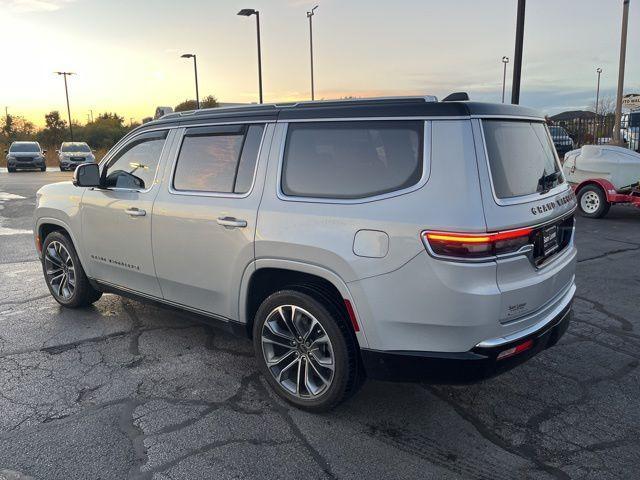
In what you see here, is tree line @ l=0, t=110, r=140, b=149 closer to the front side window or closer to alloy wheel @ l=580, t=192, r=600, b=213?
alloy wheel @ l=580, t=192, r=600, b=213

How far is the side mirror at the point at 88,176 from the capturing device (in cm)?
454

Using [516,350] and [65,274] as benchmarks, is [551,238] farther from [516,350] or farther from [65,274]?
[65,274]

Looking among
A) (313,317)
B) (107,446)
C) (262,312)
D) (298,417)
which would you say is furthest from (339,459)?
(107,446)

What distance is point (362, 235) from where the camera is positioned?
2.89 meters

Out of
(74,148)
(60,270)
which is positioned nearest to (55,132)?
(74,148)

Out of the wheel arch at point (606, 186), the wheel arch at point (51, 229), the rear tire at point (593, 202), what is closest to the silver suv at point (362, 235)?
the wheel arch at point (51, 229)

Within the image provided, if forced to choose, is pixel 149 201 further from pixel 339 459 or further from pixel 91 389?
pixel 339 459

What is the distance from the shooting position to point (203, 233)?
12.2 feet

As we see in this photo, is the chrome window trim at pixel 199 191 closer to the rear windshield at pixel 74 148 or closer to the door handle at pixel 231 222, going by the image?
the door handle at pixel 231 222

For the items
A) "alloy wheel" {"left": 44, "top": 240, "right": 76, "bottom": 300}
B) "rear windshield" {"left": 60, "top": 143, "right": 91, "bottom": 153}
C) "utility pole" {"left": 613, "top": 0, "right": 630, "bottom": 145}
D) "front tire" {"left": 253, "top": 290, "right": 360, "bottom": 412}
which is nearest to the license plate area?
"front tire" {"left": 253, "top": 290, "right": 360, "bottom": 412}

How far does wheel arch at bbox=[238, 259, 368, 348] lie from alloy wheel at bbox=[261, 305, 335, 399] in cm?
19

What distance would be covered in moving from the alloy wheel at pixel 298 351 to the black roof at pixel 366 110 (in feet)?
4.07

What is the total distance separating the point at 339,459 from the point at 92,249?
313 centimetres

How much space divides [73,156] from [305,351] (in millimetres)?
29301
